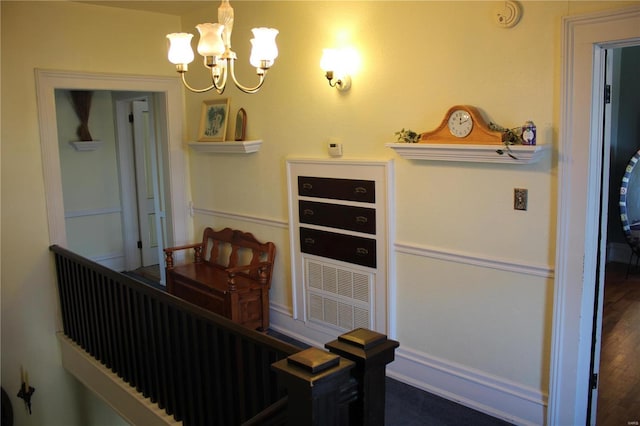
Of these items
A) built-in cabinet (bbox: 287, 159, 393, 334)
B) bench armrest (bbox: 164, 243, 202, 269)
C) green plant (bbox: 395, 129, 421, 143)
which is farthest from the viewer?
bench armrest (bbox: 164, 243, 202, 269)

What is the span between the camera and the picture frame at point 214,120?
15.3 feet

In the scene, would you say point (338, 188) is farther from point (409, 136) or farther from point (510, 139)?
point (510, 139)

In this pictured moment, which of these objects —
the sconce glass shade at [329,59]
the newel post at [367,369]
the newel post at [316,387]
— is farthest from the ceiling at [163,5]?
the newel post at [316,387]

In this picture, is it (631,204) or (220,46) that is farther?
(631,204)

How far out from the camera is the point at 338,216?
12.3 ft

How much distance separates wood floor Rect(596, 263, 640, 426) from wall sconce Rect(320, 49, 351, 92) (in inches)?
101

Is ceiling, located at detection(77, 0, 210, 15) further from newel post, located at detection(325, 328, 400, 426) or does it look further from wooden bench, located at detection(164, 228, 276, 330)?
newel post, located at detection(325, 328, 400, 426)

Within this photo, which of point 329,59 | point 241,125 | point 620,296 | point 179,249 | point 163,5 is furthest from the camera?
point 620,296

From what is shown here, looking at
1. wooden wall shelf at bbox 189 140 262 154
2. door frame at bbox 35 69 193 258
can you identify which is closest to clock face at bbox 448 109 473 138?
wooden wall shelf at bbox 189 140 262 154

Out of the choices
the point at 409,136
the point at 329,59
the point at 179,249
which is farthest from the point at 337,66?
the point at 179,249

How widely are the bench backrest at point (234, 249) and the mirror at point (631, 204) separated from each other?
156 inches

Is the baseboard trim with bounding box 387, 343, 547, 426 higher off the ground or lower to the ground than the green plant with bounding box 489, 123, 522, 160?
lower

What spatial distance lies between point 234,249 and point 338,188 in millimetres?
1390

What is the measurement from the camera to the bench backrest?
14.5 feet
